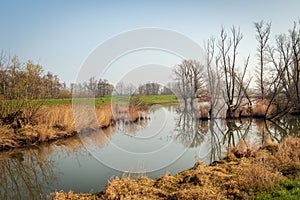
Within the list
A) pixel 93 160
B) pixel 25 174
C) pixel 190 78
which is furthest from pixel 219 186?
pixel 190 78

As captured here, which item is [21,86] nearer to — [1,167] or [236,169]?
[1,167]

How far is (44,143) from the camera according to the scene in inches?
465

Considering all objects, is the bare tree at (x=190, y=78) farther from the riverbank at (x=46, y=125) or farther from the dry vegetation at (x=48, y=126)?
the dry vegetation at (x=48, y=126)

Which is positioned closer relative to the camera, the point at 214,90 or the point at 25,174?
the point at 25,174

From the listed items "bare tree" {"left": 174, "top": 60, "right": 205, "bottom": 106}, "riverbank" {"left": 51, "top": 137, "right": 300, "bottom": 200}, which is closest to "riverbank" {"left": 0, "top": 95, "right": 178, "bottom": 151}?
"bare tree" {"left": 174, "top": 60, "right": 205, "bottom": 106}

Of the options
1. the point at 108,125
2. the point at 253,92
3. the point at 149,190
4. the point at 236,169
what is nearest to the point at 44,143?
the point at 108,125

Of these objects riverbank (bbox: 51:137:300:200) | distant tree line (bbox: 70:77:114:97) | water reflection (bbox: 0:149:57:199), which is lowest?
water reflection (bbox: 0:149:57:199)

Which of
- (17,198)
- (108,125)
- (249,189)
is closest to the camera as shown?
(249,189)

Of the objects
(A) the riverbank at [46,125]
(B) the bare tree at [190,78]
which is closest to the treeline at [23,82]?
(A) the riverbank at [46,125]

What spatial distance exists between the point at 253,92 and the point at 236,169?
20.7 m

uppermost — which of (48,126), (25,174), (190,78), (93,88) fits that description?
→ (190,78)

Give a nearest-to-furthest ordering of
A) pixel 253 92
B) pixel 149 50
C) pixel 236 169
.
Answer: pixel 236 169 → pixel 149 50 → pixel 253 92

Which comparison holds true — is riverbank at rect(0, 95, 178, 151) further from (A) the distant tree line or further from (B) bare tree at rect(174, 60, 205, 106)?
(B) bare tree at rect(174, 60, 205, 106)

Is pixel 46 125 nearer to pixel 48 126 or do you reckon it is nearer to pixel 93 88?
pixel 48 126
